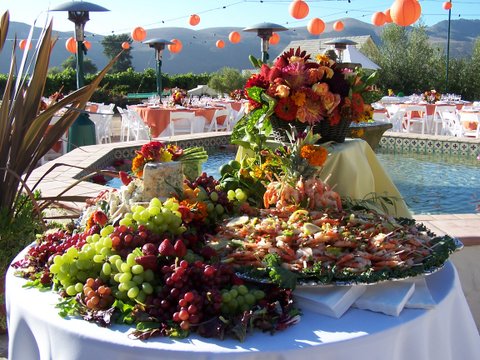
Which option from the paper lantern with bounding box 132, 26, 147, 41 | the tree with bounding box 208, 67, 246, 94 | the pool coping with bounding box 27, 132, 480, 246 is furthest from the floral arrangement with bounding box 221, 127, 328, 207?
the tree with bounding box 208, 67, 246, 94

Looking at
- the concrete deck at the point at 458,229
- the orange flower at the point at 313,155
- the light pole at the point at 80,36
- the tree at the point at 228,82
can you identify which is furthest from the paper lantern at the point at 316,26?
the orange flower at the point at 313,155

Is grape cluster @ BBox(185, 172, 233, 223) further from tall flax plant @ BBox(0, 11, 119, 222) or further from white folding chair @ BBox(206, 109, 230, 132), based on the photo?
white folding chair @ BBox(206, 109, 230, 132)

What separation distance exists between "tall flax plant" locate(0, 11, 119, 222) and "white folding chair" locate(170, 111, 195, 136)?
6798 mm

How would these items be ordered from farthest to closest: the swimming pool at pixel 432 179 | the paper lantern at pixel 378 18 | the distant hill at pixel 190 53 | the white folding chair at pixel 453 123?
the distant hill at pixel 190 53 → the paper lantern at pixel 378 18 → the white folding chair at pixel 453 123 → the swimming pool at pixel 432 179

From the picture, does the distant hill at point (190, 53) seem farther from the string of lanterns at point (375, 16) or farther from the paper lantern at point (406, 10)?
the paper lantern at point (406, 10)

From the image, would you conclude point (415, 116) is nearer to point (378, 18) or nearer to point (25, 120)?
point (378, 18)

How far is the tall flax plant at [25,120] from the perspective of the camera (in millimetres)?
2422

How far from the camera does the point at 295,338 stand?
1.26 metres

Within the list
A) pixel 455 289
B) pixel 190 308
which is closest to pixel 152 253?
pixel 190 308

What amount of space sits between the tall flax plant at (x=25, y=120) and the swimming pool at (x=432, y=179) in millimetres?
3326

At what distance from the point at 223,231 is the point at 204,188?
26cm

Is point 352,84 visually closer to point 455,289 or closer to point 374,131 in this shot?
point 455,289

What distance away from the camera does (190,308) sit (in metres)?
1.26

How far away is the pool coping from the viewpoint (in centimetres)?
303
